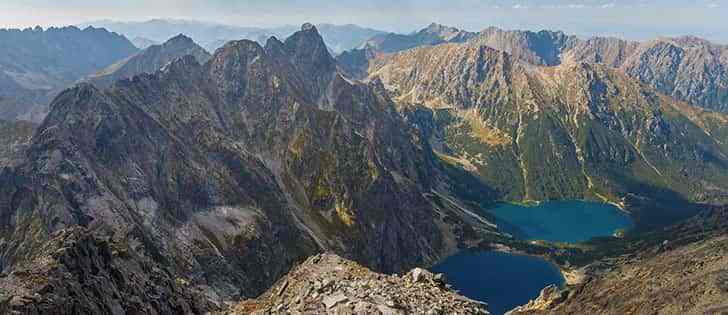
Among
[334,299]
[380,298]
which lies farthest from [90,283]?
[380,298]

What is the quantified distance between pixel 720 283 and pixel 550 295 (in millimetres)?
73201

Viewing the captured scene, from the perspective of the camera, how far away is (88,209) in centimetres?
18650

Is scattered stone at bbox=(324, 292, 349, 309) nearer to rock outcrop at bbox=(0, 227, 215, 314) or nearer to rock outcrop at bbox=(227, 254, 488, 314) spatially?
rock outcrop at bbox=(227, 254, 488, 314)

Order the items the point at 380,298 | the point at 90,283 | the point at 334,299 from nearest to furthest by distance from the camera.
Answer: the point at 380,298 → the point at 334,299 → the point at 90,283

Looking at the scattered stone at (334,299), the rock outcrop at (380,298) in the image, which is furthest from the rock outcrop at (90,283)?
the scattered stone at (334,299)

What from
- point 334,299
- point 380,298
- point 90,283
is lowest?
point 90,283

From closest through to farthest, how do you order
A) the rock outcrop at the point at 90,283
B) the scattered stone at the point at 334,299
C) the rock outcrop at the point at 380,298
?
the rock outcrop at the point at 380,298, the scattered stone at the point at 334,299, the rock outcrop at the point at 90,283

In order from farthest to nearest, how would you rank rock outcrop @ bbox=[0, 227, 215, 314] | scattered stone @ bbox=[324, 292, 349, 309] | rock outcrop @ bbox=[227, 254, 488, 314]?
rock outcrop @ bbox=[0, 227, 215, 314], scattered stone @ bbox=[324, 292, 349, 309], rock outcrop @ bbox=[227, 254, 488, 314]

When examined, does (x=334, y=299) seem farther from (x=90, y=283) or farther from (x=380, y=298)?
(x=90, y=283)

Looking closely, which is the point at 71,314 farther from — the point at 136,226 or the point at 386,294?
the point at 136,226

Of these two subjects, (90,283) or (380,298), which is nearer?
(380,298)

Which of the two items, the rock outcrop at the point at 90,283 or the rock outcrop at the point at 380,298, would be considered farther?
the rock outcrop at the point at 90,283

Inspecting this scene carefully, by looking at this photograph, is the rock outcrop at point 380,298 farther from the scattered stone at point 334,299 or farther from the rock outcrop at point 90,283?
the rock outcrop at point 90,283

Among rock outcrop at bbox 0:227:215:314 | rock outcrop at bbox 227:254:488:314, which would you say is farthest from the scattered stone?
rock outcrop at bbox 0:227:215:314
